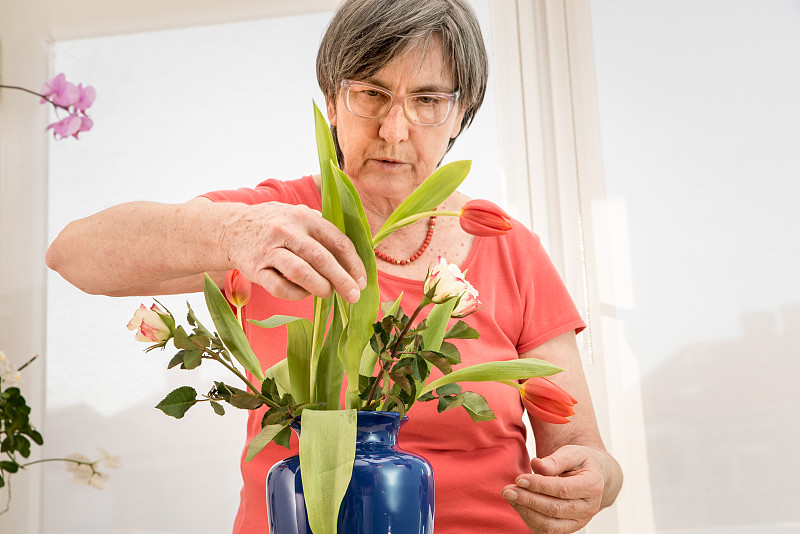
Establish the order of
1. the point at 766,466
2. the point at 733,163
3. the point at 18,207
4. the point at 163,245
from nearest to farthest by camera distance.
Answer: the point at 163,245
the point at 766,466
the point at 733,163
the point at 18,207

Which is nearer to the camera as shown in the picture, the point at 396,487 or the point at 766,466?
the point at 396,487

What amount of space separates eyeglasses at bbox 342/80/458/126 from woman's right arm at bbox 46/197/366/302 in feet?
1.07

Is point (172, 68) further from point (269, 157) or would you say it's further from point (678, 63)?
point (678, 63)

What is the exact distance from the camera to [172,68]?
2.10 meters

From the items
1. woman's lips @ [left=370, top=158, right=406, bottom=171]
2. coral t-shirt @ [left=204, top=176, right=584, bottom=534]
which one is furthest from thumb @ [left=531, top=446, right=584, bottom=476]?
woman's lips @ [left=370, top=158, right=406, bottom=171]

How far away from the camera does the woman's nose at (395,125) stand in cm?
101

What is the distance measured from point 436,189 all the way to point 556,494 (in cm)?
39

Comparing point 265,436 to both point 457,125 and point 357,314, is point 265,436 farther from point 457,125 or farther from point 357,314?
point 457,125

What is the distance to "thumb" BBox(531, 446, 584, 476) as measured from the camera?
84 cm

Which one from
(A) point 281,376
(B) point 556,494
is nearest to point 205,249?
(A) point 281,376

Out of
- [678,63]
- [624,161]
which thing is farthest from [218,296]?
[678,63]

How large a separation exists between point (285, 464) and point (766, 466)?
158cm

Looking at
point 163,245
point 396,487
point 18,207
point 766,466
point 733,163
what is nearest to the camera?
point 396,487

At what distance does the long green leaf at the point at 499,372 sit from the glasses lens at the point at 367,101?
0.50m
